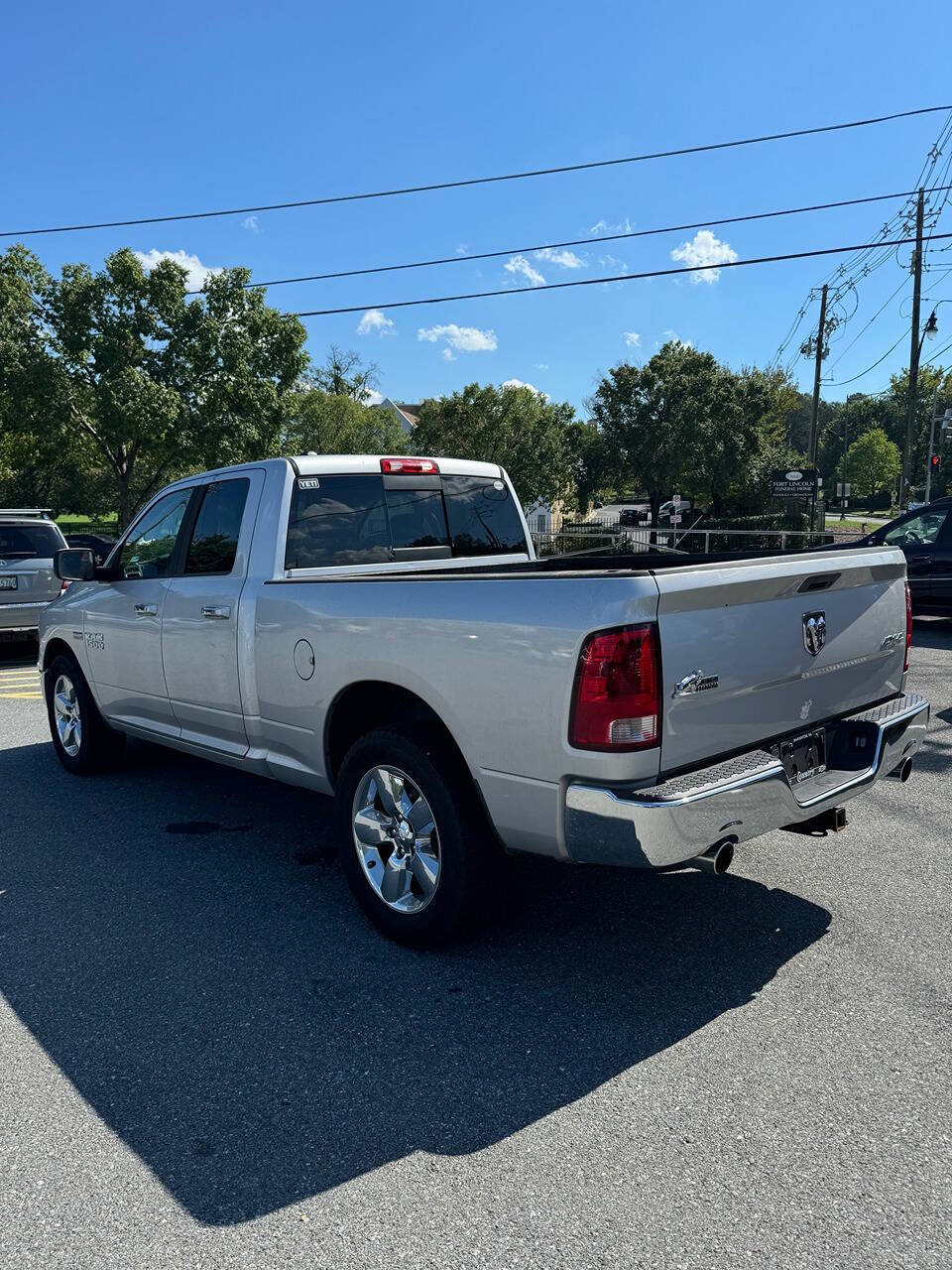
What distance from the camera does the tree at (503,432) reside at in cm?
4172

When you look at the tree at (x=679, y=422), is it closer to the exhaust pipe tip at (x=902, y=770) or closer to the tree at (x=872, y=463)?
the exhaust pipe tip at (x=902, y=770)

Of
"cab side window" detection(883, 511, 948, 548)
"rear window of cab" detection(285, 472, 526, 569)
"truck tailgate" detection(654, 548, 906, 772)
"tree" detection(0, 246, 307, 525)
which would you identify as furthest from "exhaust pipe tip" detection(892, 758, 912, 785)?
"tree" detection(0, 246, 307, 525)

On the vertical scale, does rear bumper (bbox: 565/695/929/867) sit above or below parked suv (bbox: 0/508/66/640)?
below

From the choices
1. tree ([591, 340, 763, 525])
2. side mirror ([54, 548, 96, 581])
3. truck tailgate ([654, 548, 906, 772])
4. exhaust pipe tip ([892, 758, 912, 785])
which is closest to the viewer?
truck tailgate ([654, 548, 906, 772])

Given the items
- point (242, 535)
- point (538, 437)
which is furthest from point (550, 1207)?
point (538, 437)

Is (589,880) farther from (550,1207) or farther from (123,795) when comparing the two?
(123,795)

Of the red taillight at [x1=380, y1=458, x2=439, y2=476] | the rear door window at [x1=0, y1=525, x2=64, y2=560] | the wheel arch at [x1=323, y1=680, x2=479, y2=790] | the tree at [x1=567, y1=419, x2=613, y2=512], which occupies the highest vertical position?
the tree at [x1=567, y1=419, x2=613, y2=512]

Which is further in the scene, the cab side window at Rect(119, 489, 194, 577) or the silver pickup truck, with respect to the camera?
the cab side window at Rect(119, 489, 194, 577)

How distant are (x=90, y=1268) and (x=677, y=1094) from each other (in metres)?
1.62

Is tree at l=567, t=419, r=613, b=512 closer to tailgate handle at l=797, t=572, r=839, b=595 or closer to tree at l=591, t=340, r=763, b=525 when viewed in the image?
tree at l=591, t=340, r=763, b=525

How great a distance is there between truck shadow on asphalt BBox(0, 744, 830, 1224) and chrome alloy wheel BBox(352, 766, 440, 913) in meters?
0.24

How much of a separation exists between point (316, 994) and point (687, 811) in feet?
5.03

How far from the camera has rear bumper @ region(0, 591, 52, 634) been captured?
11.1m

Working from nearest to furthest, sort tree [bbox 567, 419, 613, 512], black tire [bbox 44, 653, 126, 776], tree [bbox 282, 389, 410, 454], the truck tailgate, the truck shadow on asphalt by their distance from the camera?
1. the truck shadow on asphalt
2. the truck tailgate
3. black tire [bbox 44, 653, 126, 776]
4. tree [bbox 567, 419, 613, 512]
5. tree [bbox 282, 389, 410, 454]
